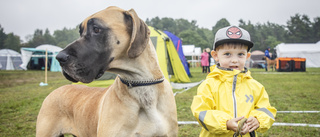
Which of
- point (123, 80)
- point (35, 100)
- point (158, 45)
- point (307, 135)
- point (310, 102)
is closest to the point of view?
point (123, 80)

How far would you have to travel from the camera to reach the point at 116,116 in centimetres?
185

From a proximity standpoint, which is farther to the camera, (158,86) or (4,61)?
(4,61)

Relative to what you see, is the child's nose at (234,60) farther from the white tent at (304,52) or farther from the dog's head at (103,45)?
the white tent at (304,52)

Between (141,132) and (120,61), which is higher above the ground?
(120,61)

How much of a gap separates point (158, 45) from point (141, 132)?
7978 mm

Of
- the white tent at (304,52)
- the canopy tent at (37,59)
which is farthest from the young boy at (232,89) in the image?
the white tent at (304,52)

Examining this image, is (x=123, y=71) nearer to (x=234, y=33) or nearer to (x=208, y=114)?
(x=208, y=114)

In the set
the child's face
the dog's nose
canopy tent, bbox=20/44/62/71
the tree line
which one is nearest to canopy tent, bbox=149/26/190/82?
the child's face

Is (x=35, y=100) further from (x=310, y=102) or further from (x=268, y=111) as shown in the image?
(x=310, y=102)

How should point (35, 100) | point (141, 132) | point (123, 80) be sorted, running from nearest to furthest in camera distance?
point (141, 132) → point (123, 80) → point (35, 100)

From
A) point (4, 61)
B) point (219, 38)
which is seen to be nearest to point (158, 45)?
point (219, 38)

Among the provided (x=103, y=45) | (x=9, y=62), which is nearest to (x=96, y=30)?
(x=103, y=45)

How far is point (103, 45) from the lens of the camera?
67.4 inches

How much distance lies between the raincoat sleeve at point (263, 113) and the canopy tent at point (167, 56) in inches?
261
